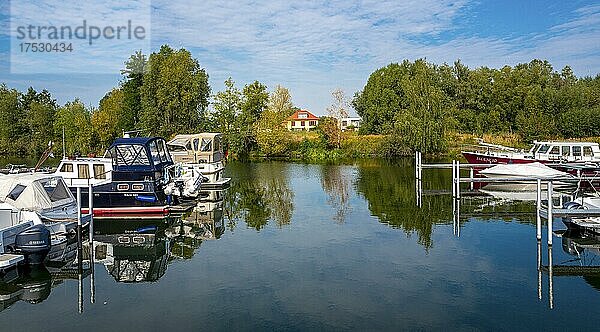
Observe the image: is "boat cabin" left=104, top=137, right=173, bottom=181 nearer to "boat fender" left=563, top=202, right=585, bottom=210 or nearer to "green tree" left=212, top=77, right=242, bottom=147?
"boat fender" left=563, top=202, right=585, bottom=210

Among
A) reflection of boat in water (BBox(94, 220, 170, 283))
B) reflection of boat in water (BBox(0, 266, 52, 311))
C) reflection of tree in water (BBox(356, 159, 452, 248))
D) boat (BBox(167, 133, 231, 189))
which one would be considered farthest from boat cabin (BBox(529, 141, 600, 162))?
reflection of boat in water (BBox(0, 266, 52, 311))

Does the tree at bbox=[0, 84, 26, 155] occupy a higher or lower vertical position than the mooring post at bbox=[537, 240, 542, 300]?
higher

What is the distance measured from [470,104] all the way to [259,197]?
39308 mm

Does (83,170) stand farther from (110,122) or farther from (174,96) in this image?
(110,122)

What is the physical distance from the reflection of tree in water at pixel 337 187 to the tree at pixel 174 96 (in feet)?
49.2

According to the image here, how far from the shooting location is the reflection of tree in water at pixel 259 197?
64.4 feet

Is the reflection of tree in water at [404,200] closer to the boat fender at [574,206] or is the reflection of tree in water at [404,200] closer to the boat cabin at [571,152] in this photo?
the boat fender at [574,206]

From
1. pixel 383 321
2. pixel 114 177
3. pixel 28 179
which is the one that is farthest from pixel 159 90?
pixel 383 321

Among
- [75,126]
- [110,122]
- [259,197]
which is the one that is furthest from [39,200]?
[75,126]

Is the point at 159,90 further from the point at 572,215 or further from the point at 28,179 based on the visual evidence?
the point at 572,215

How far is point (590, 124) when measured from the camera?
50219 mm

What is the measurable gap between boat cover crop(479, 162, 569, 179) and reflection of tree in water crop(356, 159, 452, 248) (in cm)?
231

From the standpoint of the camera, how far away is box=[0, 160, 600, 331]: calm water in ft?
31.6

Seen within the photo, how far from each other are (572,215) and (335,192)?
13.5 meters
